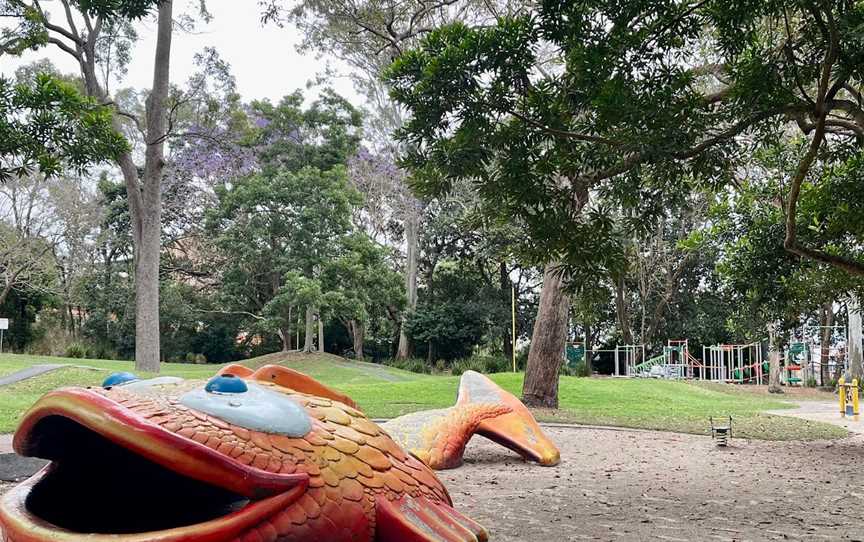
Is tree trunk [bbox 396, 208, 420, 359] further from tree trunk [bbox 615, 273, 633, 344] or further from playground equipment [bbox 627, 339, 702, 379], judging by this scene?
playground equipment [bbox 627, 339, 702, 379]

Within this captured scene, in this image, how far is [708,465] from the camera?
8.86m

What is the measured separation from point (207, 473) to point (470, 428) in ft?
19.1

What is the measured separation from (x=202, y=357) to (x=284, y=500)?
110 ft

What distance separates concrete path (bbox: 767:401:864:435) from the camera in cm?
1448

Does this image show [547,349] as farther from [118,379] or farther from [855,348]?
[855,348]

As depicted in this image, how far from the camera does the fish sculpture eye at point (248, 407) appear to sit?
252 cm

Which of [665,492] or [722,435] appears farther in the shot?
[722,435]

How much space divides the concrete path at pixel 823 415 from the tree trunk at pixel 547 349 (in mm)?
5591

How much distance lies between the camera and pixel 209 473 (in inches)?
87.7

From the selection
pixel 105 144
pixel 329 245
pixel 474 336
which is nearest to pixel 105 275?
pixel 329 245

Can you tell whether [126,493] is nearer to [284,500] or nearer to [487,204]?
[284,500]

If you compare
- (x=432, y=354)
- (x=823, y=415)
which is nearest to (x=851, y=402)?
(x=823, y=415)

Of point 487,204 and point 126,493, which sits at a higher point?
point 487,204

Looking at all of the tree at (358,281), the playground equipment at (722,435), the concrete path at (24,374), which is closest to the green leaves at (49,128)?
the playground equipment at (722,435)
